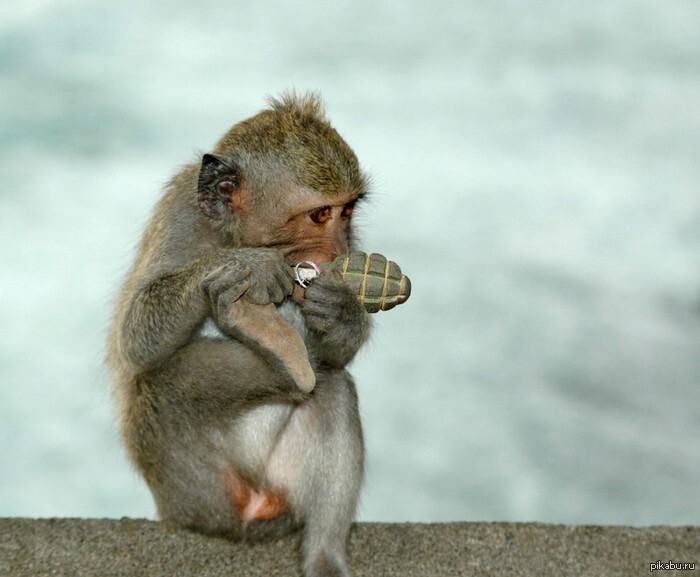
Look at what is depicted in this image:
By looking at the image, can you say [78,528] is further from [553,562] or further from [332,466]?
[553,562]

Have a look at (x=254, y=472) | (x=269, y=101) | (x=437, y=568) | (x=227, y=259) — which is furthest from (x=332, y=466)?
(x=269, y=101)

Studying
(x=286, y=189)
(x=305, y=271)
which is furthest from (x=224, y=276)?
(x=286, y=189)

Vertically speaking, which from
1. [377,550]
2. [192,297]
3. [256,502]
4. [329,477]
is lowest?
[377,550]

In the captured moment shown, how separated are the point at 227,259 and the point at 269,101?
1310 millimetres

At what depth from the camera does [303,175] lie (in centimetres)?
721

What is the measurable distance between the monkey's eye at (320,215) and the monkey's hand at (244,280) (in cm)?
32

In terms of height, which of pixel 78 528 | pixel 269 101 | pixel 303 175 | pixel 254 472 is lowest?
pixel 78 528

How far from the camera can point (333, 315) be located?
730 cm

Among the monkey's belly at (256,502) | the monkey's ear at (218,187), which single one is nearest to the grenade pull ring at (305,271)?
the monkey's ear at (218,187)

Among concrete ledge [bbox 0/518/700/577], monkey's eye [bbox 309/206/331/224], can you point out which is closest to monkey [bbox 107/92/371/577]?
monkey's eye [bbox 309/206/331/224]

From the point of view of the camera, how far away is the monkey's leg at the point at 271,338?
22.8 feet

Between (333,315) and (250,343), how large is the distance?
57cm

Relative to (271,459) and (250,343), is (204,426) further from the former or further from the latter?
(250,343)

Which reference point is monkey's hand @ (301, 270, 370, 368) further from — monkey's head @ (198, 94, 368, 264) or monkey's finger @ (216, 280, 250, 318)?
monkey's finger @ (216, 280, 250, 318)
